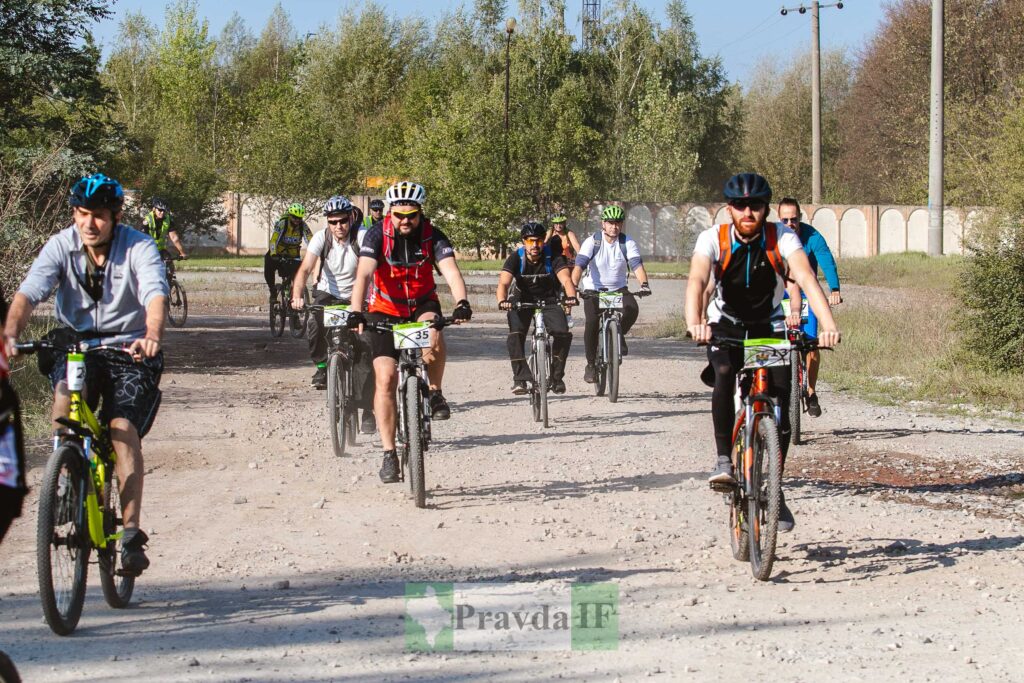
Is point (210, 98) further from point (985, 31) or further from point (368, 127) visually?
point (985, 31)

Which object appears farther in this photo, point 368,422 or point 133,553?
point 368,422

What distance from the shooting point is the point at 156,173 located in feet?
170

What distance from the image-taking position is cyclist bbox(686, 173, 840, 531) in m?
7.10

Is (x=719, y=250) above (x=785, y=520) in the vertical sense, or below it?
above

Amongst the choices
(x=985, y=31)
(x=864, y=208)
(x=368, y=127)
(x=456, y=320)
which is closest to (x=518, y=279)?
(x=456, y=320)

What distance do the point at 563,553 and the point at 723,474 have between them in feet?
3.09

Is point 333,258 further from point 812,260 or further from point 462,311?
point 812,260

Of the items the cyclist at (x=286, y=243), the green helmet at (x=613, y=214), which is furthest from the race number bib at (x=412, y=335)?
the cyclist at (x=286, y=243)

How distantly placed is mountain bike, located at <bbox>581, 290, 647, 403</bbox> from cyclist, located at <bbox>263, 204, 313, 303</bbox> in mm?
5768

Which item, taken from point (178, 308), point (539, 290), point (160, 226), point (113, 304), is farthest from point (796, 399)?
point (178, 308)

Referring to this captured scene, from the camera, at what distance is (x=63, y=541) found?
5793 mm

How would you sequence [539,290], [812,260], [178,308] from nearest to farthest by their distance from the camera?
[812,260] < [539,290] < [178,308]

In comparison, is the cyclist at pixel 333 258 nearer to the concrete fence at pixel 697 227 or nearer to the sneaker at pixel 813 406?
the sneaker at pixel 813 406

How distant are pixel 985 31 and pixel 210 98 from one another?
3678 centimetres
